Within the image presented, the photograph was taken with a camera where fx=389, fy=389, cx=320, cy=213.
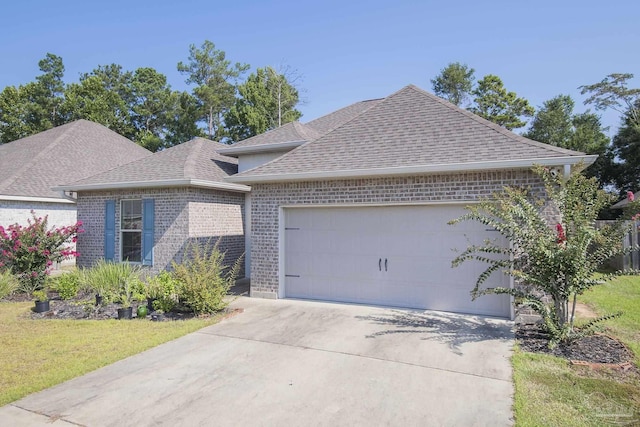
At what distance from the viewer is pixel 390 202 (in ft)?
26.6

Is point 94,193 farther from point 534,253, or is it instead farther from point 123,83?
point 123,83

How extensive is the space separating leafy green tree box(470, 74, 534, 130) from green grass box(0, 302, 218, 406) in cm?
3010

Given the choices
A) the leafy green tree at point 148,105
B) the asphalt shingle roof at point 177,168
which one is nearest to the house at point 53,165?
the asphalt shingle roof at point 177,168

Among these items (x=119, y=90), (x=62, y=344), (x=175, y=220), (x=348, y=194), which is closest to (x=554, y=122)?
(x=348, y=194)

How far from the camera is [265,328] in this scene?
685cm

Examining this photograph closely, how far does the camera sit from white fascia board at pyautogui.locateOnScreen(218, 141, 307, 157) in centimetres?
1179

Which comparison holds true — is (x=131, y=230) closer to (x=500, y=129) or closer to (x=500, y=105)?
(x=500, y=129)

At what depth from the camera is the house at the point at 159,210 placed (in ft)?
35.3

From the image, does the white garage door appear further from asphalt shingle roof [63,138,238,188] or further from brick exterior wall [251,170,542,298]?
asphalt shingle roof [63,138,238,188]

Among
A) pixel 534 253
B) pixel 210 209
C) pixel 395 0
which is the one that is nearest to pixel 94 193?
pixel 210 209

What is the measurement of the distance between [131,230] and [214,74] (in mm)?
27440

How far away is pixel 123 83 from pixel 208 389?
4022 cm

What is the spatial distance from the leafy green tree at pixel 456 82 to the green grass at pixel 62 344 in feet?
109

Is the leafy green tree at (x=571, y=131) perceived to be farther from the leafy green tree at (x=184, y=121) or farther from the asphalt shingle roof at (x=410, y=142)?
the leafy green tree at (x=184, y=121)
